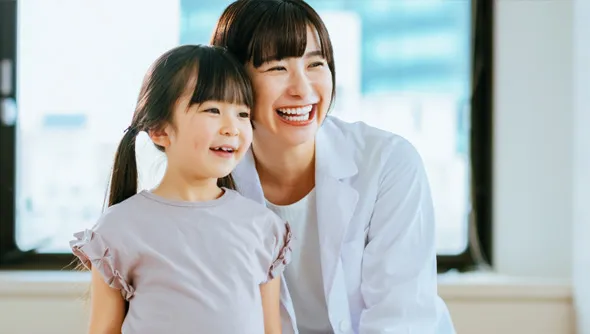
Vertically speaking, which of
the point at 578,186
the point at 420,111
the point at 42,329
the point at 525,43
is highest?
the point at 525,43

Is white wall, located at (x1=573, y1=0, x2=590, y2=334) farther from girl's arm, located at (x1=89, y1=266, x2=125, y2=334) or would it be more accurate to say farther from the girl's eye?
girl's arm, located at (x1=89, y1=266, x2=125, y2=334)

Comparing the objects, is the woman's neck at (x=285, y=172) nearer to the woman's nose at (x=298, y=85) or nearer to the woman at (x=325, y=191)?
the woman at (x=325, y=191)

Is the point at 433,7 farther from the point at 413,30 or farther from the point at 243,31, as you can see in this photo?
the point at 243,31

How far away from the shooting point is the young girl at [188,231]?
139 centimetres

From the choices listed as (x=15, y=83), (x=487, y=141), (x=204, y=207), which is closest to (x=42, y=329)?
(x=15, y=83)

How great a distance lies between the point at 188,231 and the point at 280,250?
0.20 metres

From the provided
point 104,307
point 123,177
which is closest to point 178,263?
point 104,307

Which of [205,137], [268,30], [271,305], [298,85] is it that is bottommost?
[271,305]

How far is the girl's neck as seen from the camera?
4.82ft

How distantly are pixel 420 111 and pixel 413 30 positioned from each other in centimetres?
30

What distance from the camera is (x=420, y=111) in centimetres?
301

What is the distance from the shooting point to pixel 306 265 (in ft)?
6.01

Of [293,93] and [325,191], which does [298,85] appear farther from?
[325,191]

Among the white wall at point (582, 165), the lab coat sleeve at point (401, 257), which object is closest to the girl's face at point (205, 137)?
the lab coat sleeve at point (401, 257)
